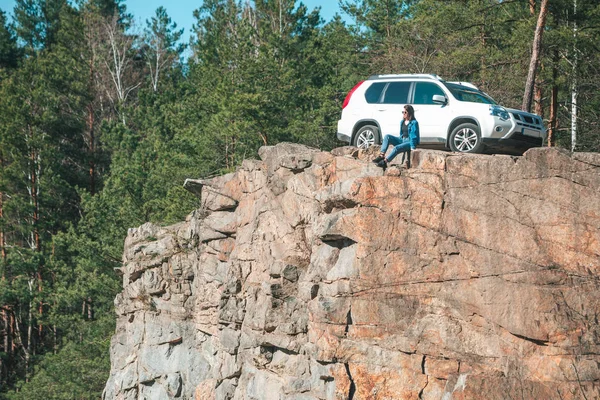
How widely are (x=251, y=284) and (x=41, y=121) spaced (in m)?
28.7

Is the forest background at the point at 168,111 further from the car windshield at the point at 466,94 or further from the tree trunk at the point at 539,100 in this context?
the car windshield at the point at 466,94

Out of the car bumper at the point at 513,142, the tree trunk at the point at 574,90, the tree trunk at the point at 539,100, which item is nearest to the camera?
the car bumper at the point at 513,142

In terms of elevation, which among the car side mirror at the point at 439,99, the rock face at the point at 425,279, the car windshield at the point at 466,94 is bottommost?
the rock face at the point at 425,279

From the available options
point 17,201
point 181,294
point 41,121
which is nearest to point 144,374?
point 181,294

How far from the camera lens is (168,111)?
138ft

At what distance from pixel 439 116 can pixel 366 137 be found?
6.23ft

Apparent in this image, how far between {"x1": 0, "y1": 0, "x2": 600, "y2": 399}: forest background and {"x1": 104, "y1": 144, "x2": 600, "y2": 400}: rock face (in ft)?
24.7

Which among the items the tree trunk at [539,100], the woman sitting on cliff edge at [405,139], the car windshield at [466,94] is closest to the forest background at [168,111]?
the tree trunk at [539,100]

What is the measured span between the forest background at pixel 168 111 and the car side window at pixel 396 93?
534 centimetres

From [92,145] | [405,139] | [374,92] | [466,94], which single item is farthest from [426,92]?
[92,145]

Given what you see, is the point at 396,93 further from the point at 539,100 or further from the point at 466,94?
the point at 539,100

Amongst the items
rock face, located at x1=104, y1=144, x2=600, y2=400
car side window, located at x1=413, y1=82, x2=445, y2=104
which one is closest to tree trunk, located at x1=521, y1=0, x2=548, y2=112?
car side window, located at x1=413, y1=82, x2=445, y2=104

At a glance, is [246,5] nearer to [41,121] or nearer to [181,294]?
[41,121]

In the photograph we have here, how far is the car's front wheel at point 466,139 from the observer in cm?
1789
